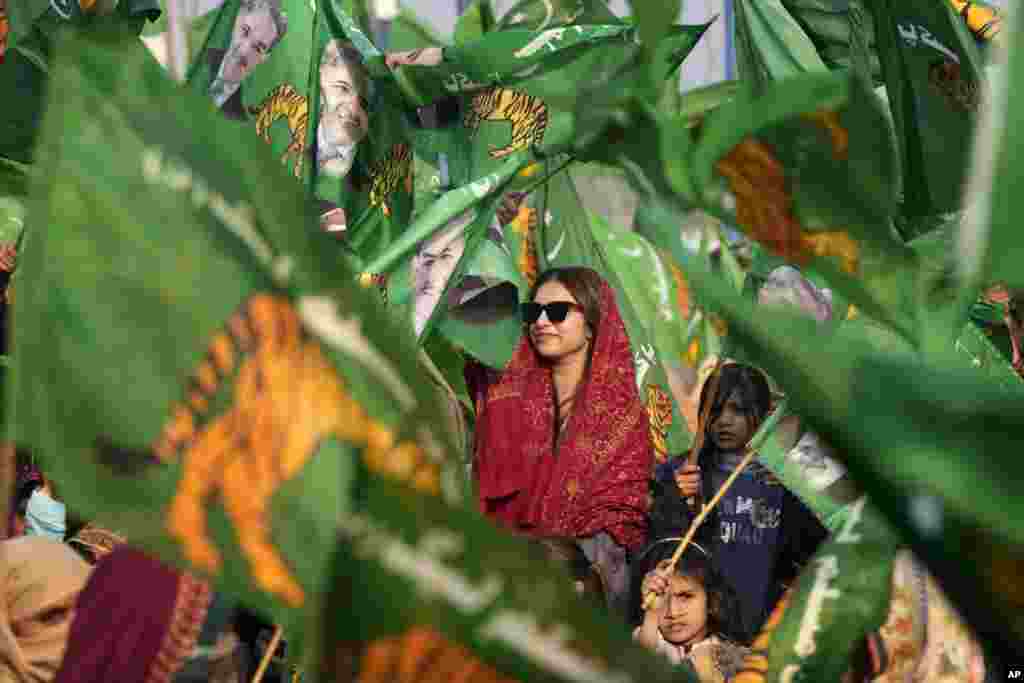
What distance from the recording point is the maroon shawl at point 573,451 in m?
4.82

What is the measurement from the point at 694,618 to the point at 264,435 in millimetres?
3308

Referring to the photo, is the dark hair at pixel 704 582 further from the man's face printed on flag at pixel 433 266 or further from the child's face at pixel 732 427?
the man's face printed on flag at pixel 433 266

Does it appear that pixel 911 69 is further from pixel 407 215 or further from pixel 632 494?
pixel 407 215

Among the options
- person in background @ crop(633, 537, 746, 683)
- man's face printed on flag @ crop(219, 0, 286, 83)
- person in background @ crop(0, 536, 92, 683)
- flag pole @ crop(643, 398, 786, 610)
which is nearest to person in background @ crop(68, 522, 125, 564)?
person in background @ crop(0, 536, 92, 683)

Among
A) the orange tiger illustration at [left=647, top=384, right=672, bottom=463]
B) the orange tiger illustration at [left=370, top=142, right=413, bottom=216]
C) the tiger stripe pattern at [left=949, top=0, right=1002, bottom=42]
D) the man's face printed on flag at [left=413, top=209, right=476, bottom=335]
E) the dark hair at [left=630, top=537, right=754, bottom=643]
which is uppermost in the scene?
the orange tiger illustration at [left=370, top=142, right=413, bottom=216]

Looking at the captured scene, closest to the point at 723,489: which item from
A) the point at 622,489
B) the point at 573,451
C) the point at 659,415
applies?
the point at 622,489

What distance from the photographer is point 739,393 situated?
523 cm

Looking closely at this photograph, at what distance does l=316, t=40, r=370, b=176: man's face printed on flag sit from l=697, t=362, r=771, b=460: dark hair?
1286mm

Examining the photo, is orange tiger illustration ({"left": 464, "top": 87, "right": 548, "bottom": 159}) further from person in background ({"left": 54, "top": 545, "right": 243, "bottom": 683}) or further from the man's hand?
person in background ({"left": 54, "top": 545, "right": 243, "bottom": 683})

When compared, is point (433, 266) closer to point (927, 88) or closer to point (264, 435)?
point (927, 88)

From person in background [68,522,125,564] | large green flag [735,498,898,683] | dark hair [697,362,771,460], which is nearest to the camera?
large green flag [735,498,898,683]

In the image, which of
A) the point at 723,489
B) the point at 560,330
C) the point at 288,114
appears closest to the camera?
the point at 723,489

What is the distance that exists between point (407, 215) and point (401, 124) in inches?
11.9

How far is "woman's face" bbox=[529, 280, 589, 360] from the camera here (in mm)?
5086
